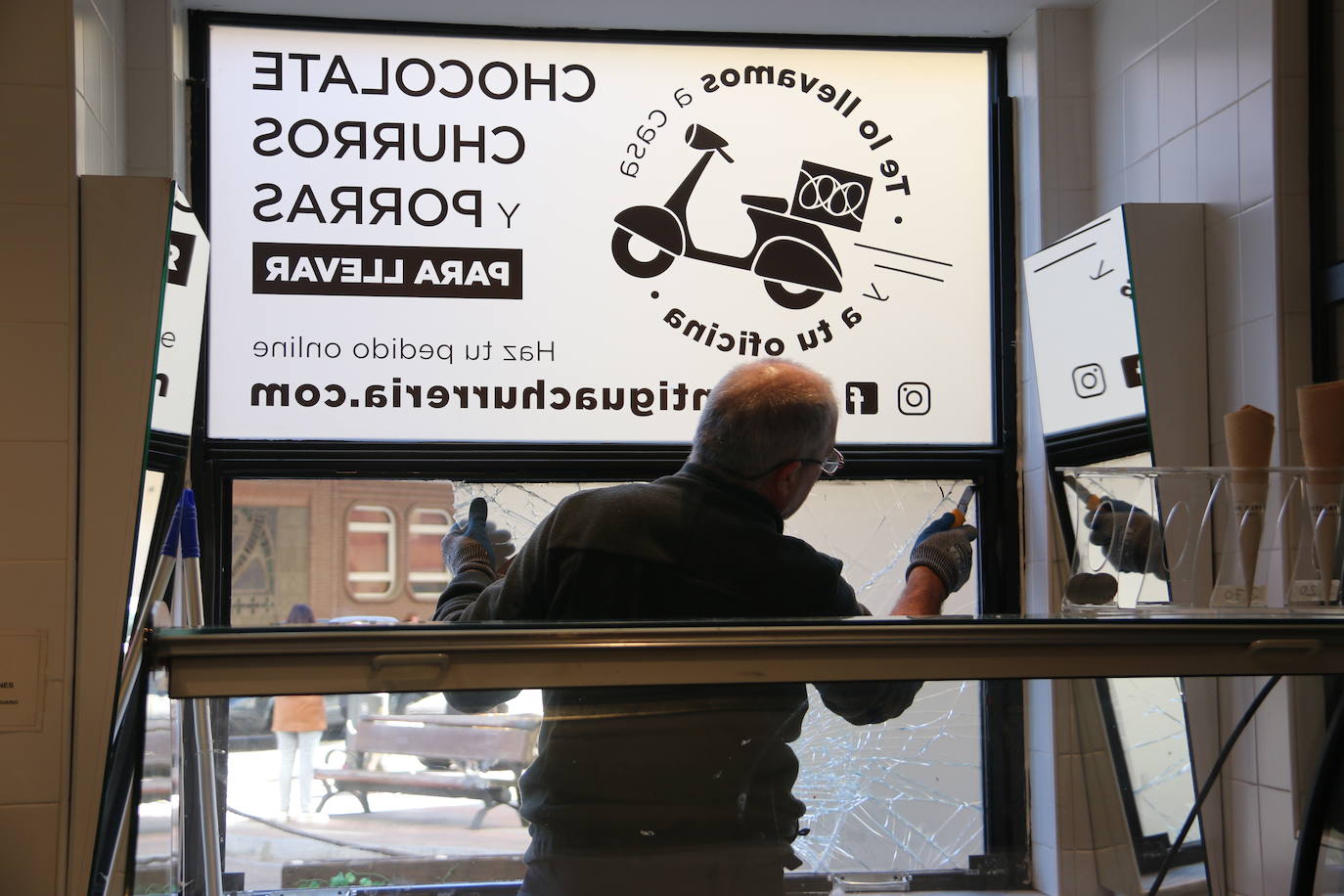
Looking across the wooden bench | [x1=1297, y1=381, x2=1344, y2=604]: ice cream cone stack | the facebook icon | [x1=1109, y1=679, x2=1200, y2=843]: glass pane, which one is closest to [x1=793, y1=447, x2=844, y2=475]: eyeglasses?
[x1=1297, y1=381, x2=1344, y2=604]: ice cream cone stack

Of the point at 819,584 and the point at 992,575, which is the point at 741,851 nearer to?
the point at 819,584

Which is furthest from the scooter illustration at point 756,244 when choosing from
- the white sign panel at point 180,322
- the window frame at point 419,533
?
the white sign panel at point 180,322

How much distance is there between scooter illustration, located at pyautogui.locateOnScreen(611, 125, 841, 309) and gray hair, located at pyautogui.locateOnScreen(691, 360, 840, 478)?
1412mm

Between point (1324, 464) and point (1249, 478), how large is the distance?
77 mm

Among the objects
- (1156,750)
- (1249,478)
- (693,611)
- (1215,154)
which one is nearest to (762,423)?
(693,611)

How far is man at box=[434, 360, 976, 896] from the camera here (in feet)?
3.17

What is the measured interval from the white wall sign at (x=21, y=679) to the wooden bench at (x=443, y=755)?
141cm

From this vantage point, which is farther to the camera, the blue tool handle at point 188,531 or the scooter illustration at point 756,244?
the scooter illustration at point 756,244

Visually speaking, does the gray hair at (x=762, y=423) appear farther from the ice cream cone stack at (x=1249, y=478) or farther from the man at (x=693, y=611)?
the ice cream cone stack at (x=1249, y=478)

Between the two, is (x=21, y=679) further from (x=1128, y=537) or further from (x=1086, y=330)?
(x=1086, y=330)

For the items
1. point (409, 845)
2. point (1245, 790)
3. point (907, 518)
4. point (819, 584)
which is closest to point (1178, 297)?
point (907, 518)

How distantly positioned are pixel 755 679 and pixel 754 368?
912mm

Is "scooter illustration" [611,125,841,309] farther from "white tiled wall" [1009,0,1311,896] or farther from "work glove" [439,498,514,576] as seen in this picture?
"work glove" [439,498,514,576]

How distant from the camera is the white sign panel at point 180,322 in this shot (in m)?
2.22
